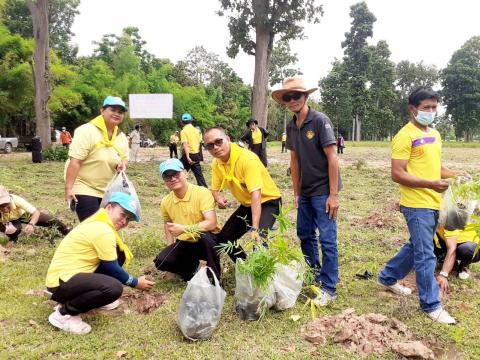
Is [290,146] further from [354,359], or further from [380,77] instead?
[380,77]

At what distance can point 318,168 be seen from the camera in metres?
3.48

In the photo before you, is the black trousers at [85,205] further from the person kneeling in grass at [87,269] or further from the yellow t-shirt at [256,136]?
the yellow t-shirt at [256,136]

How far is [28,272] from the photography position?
432cm

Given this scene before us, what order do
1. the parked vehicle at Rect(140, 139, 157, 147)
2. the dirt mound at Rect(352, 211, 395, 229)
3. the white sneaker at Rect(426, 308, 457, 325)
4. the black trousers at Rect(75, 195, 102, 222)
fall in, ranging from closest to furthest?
1. the white sneaker at Rect(426, 308, 457, 325)
2. the black trousers at Rect(75, 195, 102, 222)
3. the dirt mound at Rect(352, 211, 395, 229)
4. the parked vehicle at Rect(140, 139, 157, 147)

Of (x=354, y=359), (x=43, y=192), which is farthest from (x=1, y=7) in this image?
(x=354, y=359)

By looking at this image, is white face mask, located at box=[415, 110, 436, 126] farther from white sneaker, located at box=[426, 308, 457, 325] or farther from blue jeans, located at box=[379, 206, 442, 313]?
white sneaker, located at box=[426, 308, 457, 325]

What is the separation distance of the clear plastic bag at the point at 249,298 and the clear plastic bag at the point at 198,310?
257 millimetres

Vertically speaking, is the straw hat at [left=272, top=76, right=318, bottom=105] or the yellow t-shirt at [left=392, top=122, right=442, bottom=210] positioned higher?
the straw hat at [left=272, top=76, right=318, bottom=105]

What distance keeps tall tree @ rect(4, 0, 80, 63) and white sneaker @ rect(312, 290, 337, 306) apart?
1351 inches

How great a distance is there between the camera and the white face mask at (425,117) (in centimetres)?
321

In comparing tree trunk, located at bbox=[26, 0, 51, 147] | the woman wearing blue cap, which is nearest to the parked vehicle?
tree trunk, located at bbox=[26, 0, 51, 147]

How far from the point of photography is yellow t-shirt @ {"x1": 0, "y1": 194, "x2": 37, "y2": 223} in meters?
5.04

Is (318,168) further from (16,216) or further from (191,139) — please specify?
(191,139)

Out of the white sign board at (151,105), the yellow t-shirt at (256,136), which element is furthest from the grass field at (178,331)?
the white sign board at (151,105)
